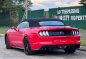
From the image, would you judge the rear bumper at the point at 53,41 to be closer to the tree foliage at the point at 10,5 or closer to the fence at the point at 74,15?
the fence at the point at 74,15

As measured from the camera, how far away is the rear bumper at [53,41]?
1441 cm

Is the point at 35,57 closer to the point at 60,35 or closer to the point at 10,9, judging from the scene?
the point at 60,35

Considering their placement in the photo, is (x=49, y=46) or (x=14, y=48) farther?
(x=14, y=48)

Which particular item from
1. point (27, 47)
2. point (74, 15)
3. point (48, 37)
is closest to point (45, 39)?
point (48, 37)

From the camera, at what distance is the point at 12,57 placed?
1432 centimetres

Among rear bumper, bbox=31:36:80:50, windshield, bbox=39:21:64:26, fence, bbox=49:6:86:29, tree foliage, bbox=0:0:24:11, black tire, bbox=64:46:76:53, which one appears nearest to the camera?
rear bumper, bbox=31:36:80:50

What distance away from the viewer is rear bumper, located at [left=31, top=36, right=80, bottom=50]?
14.4 meters

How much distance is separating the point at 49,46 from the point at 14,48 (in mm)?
4393

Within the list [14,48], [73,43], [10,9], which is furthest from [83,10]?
[73,43]

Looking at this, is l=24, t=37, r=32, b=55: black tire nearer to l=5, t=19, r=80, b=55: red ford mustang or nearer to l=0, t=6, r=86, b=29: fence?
l=5, t=19, r=80, b=55: red ford mustang

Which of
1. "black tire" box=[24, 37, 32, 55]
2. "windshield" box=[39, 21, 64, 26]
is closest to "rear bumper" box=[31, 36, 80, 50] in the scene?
"black tire" box=[24, 37, 32, 55]

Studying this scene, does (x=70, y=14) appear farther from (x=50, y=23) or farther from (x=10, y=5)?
(x=50, y=23)

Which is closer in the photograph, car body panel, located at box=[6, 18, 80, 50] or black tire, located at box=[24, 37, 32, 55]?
car body panel, located at box=[6, 18, 80, 50]

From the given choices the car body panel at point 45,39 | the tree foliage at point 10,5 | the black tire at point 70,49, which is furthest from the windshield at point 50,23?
the tree foliage at point 10,5
